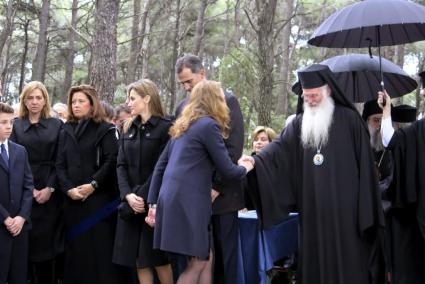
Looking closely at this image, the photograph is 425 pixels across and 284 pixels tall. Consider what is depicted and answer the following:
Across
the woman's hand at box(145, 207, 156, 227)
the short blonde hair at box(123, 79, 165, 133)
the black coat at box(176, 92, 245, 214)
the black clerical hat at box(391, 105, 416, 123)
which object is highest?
the short blonde hair at box(123, 79, 165, 133)

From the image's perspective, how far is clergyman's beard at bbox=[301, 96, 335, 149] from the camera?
456 centimetres

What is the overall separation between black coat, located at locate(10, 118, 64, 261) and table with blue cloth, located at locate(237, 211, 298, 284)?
6.01ft

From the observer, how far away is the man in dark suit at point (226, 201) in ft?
15.0

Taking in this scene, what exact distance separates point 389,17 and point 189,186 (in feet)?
7.38

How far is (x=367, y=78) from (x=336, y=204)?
211cm

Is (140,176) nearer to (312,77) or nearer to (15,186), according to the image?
(15,186)

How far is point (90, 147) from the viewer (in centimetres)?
542

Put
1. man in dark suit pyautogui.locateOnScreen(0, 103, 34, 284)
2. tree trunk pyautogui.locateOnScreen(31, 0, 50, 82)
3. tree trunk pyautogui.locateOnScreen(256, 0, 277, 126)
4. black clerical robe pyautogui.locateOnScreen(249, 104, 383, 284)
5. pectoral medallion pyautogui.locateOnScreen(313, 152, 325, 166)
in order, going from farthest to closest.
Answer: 1. tree trunk pyautogui.locateOnScreen(31, 0, 50, 82)
2. tree trunk pyautogui.locateOnScreen(256, 0, 277, 126)
3. man in dark suit pyautogui.locateOnScreen(0, 103, 34, 284)
4. pectoral medallion pyautogui.locateOnScreen(313, 152, 325, 166)
5. black clerical robe pyautogui.locateOnScreen(249, 104, 383, 284)

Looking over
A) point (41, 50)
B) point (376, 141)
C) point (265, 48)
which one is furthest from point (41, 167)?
point (41, 50)

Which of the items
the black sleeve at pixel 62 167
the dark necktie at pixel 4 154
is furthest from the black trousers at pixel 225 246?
the dark necktie at pixel 4 154

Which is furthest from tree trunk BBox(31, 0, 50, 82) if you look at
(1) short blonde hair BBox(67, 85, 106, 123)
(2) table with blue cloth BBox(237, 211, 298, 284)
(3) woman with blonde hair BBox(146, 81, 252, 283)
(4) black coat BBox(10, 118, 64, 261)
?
(3) woman with blonde hair BBox(146, 81, 252, 283)

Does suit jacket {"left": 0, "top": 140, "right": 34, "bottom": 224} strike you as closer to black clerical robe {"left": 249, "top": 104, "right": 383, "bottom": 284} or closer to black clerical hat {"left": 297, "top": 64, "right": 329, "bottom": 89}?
black clerical robe {"left": 249, "top": 104, "right": 383, "bottom": 284}

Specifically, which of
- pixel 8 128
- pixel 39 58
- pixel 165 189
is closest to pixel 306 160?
pixel 165 189

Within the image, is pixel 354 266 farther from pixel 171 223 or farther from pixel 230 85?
pixel 230 85
